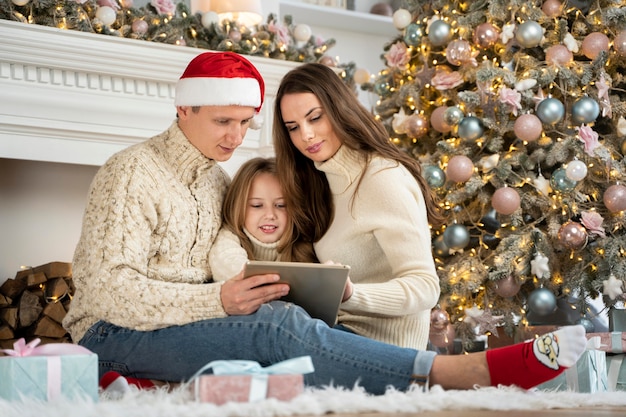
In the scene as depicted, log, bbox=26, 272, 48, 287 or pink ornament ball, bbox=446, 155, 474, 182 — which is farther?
pink ornament ball, bbox=446, 155, 474, 182

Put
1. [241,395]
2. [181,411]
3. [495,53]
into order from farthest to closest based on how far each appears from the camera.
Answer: [495,53]
[241,395]
[181,411]

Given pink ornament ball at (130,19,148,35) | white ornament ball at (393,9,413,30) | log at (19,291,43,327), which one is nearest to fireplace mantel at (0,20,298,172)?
pink ornament ball at (130,19,148,35)

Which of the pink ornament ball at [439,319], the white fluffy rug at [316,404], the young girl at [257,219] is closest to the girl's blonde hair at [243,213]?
the young girl at [257,219]

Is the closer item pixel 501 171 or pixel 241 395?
pixel 241 395

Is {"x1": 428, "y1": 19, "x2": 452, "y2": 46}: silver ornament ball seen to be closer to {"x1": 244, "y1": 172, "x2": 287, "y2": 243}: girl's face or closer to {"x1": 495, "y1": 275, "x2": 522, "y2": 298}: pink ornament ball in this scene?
{"x1": 495, "y1": 275, "x2": 522, "y2": 298}: pink ornament ball

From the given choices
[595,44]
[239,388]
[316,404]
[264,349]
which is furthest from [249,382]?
[595,44]

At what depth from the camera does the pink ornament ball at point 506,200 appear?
2943 mm

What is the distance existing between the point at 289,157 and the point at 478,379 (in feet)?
2.78

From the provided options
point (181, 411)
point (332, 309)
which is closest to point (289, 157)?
point (332, 309)

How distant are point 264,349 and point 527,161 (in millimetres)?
1506

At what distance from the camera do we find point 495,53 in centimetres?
323

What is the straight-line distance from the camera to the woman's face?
89.0 inches

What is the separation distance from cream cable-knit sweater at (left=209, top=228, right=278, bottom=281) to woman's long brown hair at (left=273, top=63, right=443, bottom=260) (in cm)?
9

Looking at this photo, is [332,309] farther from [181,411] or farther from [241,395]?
[181,411]
